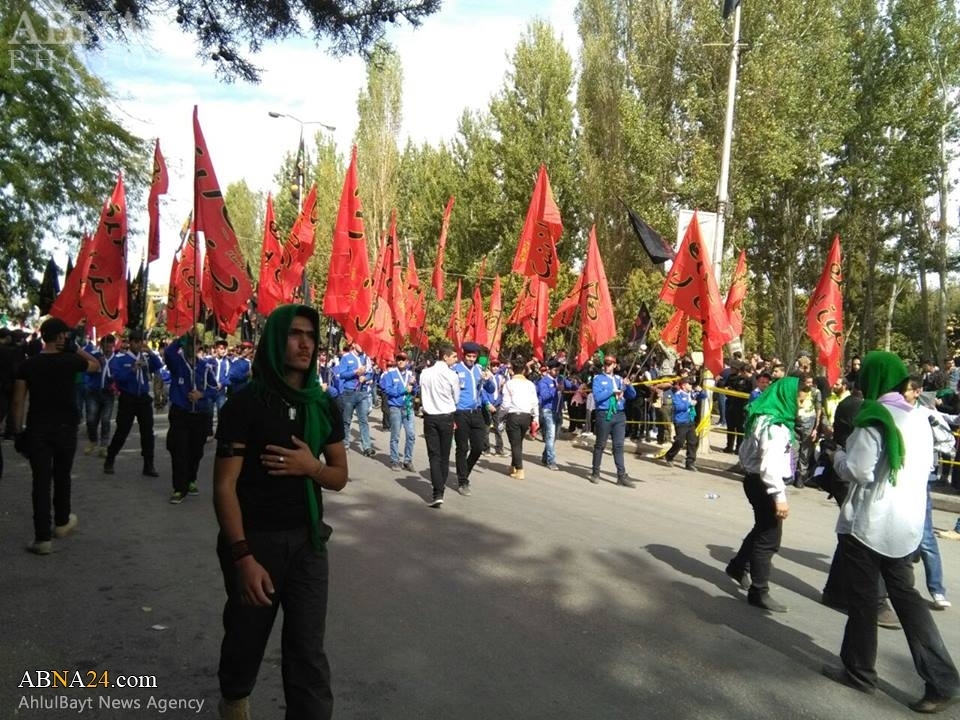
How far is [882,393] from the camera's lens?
4.28 metres

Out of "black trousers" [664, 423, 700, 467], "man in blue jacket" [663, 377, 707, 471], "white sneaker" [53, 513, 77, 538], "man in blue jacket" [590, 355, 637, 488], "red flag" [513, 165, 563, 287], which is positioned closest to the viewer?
"white sneaker" [53, 513, 77, 538]

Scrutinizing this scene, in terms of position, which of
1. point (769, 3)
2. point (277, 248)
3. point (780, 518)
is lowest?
point (780, 518)

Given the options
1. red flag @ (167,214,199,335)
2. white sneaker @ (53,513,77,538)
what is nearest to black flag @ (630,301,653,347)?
red flag @ (167,214,199,335)

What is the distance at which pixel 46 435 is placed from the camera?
6191 millimetres

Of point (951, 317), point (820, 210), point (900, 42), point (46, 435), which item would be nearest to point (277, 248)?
point (46, 435)

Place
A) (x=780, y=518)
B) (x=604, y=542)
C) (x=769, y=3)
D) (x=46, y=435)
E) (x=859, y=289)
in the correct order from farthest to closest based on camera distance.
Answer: (x=859, y=289) < (x=769, y=3) < (x=604, y=542) < (x=46, y=435) < (x=780, y=518)

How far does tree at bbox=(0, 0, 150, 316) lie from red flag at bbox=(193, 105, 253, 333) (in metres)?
8.54

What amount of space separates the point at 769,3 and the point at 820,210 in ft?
26.7

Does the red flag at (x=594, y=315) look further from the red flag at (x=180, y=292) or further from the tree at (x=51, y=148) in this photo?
the tree at (x=51, y=148)

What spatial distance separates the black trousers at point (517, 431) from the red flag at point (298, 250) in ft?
19.6

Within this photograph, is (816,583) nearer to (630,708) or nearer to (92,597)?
(630,708)

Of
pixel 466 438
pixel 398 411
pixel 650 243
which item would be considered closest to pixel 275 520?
pixel 466 438

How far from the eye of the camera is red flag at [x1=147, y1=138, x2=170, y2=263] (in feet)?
33.9

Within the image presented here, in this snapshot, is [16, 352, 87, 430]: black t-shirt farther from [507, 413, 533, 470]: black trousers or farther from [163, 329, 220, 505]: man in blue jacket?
[507, 413, 533, 470]: black trousers
